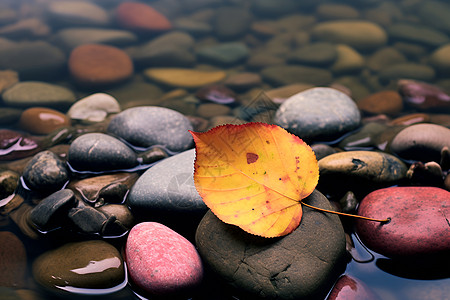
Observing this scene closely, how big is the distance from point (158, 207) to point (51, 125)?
177cm

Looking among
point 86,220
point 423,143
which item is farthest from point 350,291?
point 86,220

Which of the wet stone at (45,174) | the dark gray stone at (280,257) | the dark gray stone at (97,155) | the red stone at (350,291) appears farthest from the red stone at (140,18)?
the red stone at (350,291)

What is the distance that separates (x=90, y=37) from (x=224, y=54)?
2.07 meters

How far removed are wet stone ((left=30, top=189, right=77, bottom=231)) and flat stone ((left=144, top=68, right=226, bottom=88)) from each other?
8.26 feet

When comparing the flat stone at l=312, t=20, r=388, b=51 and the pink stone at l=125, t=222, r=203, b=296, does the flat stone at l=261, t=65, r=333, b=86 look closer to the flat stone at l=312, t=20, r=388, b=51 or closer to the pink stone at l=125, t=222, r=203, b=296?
the flat stone at l=312, t=20, r=388, b=51

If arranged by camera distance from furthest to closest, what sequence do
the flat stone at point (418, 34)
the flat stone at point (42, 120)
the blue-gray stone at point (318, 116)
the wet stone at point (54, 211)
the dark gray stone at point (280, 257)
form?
the flat stone at point (418, 34)
the flat stone at point (42, 120)
the blue-gray stone at point (318, 116)
the wet stone at point (54, 211)
the dark gray stone at point (280, 257)

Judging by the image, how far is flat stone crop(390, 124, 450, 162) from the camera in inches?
92.0

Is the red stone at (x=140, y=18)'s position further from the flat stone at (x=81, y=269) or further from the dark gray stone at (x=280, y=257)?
the dark gray stone at (x=280, y=257)

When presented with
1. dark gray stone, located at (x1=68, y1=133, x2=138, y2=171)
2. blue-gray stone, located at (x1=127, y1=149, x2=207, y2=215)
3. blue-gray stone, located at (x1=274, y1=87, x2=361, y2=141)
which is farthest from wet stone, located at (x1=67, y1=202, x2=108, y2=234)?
blue-gray stone, located at (x1=274, y1=87, x2=361, y2=141)

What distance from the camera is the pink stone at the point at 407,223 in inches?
65.0

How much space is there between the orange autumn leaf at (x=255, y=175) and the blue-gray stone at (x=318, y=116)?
1.10 metres

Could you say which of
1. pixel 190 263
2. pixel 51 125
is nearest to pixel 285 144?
pixel 190 263

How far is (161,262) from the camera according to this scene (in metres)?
1.59

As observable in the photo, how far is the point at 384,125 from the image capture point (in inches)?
116
